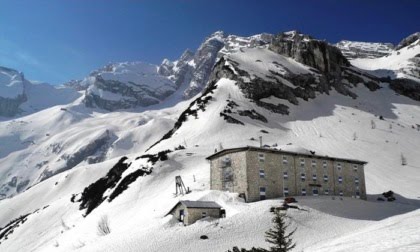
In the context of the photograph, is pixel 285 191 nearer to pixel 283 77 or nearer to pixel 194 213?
pixel 194 213

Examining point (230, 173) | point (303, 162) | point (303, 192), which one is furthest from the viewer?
point (303, 162)

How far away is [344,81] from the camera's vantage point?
195m

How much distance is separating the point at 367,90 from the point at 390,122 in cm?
4547

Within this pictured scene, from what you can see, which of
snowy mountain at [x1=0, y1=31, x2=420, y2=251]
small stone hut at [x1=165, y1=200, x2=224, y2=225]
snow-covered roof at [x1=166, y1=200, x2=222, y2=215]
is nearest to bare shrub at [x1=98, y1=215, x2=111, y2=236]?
snowy mountain at [x1=0, y1=31, x2=420, y2=251]

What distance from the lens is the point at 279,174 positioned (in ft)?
211

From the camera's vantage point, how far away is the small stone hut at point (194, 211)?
5406 centimetres

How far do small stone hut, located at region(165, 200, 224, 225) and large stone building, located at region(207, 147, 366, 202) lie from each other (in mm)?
6034

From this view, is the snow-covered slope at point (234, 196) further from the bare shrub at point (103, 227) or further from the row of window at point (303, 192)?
the row of window at point (303, 192)

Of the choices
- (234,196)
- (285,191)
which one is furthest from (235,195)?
(285,191)

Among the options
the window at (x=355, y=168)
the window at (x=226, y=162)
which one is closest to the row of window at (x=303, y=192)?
the window at (x=355, y=168)

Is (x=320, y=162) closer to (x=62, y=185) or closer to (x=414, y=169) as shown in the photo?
(x=414, y=169)

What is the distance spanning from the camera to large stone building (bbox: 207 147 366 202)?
61.4m

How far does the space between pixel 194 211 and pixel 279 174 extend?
53.6ft

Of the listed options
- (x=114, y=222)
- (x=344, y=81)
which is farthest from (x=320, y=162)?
(x=344, y=81)
